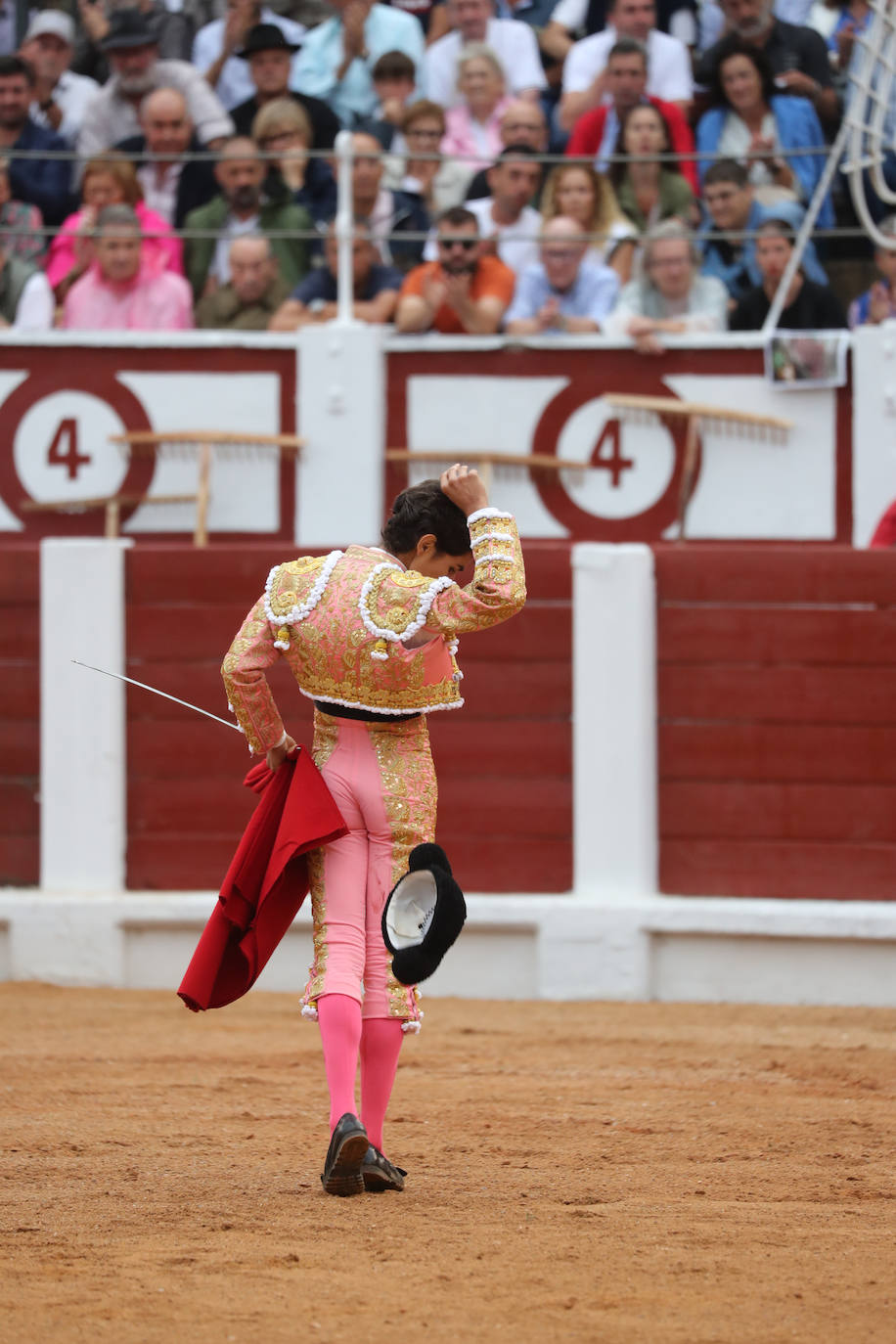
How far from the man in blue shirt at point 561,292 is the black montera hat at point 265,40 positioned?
157 cm

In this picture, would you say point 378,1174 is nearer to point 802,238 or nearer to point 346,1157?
point 346,1157

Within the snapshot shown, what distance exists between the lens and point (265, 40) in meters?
8.34

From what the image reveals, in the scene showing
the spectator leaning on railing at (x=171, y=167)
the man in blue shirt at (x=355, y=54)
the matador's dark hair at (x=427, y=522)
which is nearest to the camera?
the matador's dark hair at (x=427, y=522)

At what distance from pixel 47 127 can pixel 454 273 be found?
2.43 metres

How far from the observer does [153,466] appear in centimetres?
789

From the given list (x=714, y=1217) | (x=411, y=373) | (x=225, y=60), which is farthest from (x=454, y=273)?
(x=714, y=1217)

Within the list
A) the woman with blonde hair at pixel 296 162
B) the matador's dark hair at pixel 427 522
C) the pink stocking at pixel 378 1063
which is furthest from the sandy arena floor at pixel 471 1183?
the woman with blonde hair at pixel 296 162

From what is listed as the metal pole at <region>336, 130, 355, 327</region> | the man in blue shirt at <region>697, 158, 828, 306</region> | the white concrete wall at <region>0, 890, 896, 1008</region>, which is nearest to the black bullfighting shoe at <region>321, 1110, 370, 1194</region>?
the white concrete wall at <region>0, 890, 896, 1008</region>

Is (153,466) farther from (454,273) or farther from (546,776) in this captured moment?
(546,776)

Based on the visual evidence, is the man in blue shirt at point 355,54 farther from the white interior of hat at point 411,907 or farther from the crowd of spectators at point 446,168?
the white interior of hat at point 411,907

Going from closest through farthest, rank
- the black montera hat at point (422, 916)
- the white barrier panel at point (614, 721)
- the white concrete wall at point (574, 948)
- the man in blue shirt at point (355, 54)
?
the black montera hat at point (422, 916) < the white concrete wall at point (574, 948) < the white barrier panel at point (614, 721) < the man in blue shirt at point (355, 54)

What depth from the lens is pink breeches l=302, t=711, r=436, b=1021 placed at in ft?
11.4

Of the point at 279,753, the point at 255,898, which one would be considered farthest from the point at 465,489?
the point at 255,898

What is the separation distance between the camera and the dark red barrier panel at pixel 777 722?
584cm
